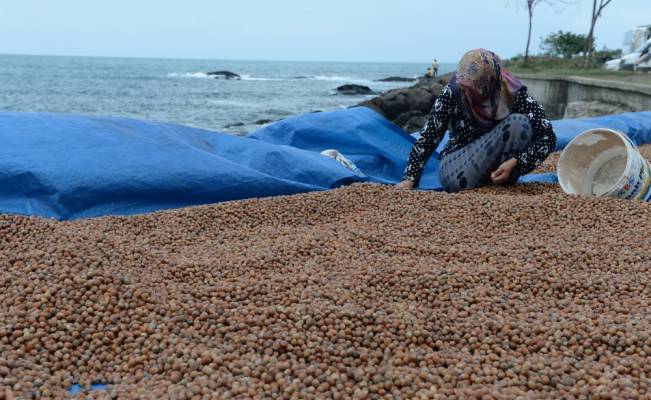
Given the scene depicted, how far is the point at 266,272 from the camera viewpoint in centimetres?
252

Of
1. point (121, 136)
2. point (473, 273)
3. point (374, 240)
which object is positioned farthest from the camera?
point (121, 136)

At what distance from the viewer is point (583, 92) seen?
12695mm

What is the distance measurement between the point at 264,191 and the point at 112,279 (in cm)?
165

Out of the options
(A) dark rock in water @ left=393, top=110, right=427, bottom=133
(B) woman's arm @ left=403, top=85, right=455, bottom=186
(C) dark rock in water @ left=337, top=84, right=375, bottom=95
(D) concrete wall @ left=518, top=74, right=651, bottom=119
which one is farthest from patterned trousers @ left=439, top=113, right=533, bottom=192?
(C) dark rock in water @ left=337, top=84, right=375, bottom=95

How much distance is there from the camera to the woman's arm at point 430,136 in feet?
12.6

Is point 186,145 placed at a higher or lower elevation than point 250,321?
higher

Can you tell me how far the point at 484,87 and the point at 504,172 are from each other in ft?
1.77

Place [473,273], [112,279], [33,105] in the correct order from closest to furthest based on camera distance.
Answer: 1. [112,279]
2. [473,273]
3. [33,105]

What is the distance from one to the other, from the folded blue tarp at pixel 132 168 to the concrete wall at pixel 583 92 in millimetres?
6808

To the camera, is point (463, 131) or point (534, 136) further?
point (463, 131)

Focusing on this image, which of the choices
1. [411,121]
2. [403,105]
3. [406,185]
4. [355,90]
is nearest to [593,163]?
[406,185]

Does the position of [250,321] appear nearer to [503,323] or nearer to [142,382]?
[142,382]

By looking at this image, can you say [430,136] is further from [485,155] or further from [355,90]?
[355,90]

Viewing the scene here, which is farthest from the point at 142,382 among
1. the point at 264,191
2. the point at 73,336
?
the point at 264,191
